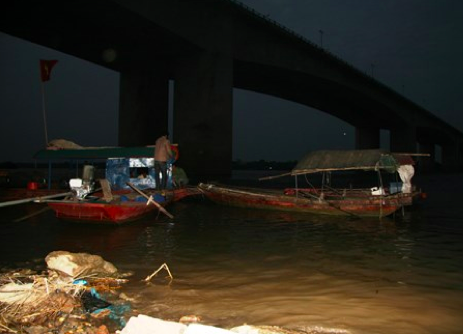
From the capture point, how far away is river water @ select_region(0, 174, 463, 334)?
465 centimetres

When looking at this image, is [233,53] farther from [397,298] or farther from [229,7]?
[397,298]

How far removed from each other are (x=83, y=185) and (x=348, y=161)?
32.3ft

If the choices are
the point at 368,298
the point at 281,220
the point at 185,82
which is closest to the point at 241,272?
the point at 368,298

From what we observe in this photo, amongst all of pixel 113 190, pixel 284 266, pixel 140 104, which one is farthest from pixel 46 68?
pixel 140 104

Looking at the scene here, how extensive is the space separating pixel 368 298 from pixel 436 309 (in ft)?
2.81

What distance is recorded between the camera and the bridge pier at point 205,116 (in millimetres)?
29250

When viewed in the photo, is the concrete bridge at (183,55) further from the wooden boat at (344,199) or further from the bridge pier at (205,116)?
the wooden boat at (344,199)

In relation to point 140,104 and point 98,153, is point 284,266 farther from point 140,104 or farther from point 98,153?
point 140,104

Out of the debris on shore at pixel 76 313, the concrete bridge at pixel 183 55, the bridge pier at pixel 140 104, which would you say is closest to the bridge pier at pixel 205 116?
the concrete bridge at pixel 183 55

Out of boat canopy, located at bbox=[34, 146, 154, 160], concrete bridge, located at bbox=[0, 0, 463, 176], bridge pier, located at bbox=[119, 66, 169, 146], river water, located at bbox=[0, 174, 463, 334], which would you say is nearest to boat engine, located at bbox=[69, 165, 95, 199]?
river water, located at bbox=[0, 174, 463, 334]

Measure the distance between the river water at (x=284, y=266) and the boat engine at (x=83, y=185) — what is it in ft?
3.51

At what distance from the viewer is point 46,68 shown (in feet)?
52.7

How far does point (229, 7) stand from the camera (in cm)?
2950

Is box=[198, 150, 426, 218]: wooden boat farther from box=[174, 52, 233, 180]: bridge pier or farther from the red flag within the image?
box=[174, 52, 233, 180]: bridge pier
